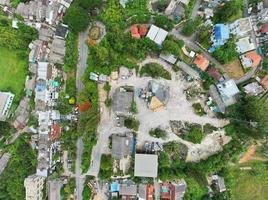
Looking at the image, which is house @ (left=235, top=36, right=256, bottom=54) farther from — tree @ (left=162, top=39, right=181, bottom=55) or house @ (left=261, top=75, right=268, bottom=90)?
tree @ (left=162, top=39, right=181, bottom=55)

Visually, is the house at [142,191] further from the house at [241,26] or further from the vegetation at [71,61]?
the house at [241,26]

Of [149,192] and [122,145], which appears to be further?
[149,192]

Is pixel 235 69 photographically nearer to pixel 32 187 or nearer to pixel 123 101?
pixel 123 101

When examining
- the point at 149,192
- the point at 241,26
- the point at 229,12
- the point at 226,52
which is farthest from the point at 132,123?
the point at 241,26

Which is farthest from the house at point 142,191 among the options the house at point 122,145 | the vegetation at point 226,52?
the vegetation at point 226,52

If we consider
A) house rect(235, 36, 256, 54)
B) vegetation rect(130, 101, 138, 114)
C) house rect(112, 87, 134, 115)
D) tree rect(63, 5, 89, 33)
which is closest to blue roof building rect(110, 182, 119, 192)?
house rect(112, 87, 134, 115)

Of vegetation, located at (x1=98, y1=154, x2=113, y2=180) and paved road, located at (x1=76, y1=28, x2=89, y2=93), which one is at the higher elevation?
paved road, located at (x1=76, y1=28, x2=89, y2=93)

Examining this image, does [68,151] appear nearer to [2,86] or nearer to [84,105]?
[84,105]
